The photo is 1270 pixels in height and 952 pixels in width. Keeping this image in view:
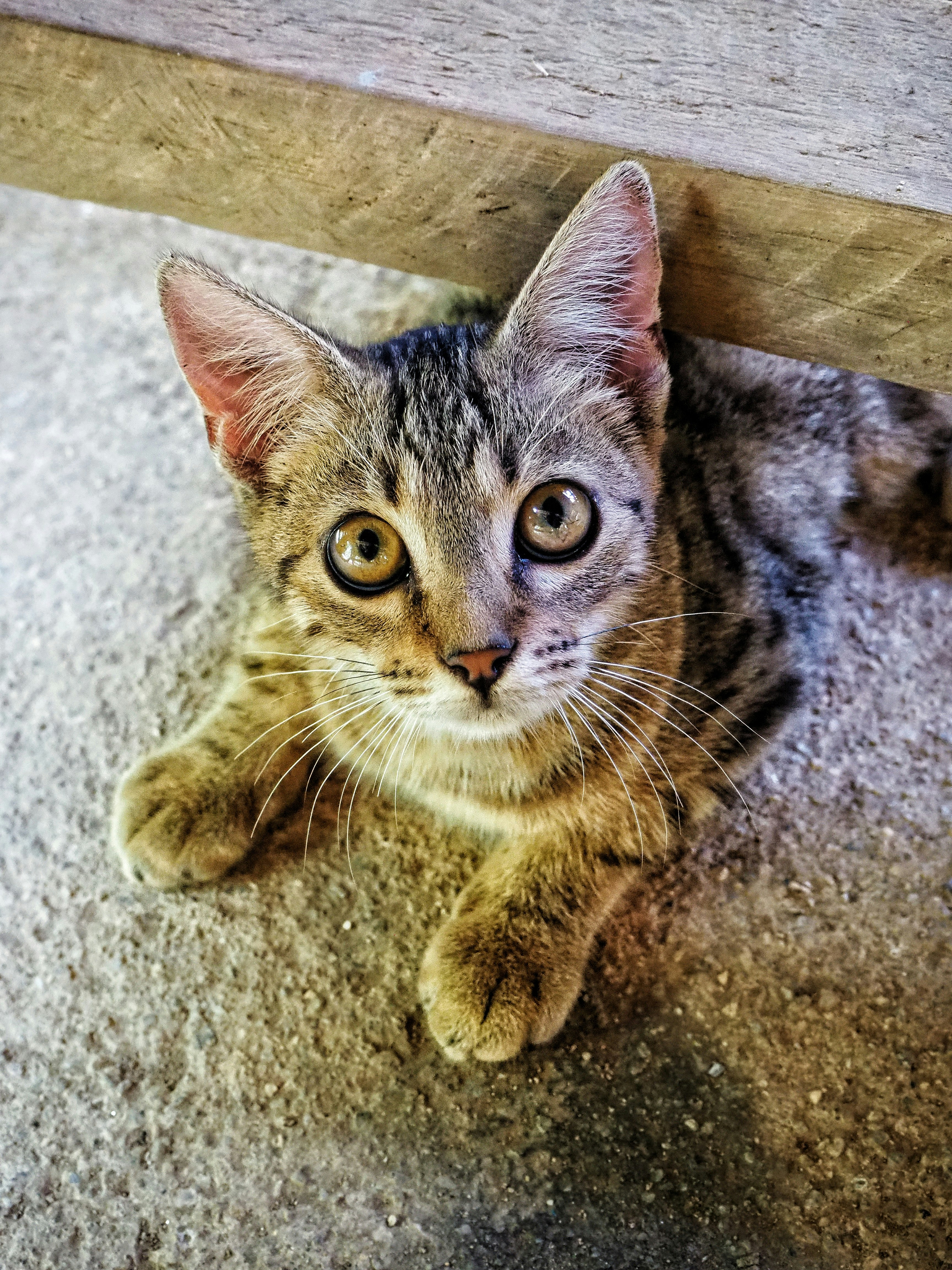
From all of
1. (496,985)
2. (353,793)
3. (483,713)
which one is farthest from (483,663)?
(353,793)

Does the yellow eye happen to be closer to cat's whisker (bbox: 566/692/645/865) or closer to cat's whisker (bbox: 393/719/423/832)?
cat's whisker (bbox: 393/719/423/832)

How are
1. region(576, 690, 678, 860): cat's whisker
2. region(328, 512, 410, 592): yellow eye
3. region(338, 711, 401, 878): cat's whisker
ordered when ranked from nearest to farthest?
region(328, 512, 410, 592): yellow eye
region(576, 690, 678, 860): cat's whisker
region(338, 711, 401, 878): cat's whisker

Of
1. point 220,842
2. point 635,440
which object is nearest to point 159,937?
point 220,842

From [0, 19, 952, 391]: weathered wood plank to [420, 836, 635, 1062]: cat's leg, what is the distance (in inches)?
33.1

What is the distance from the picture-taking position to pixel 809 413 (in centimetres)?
190

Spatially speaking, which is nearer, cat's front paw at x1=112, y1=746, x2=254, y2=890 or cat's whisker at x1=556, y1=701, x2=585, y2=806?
cat's whisker at x1=556, y1=701, x2=585, y2=806

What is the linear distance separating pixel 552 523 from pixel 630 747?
1.36 ft

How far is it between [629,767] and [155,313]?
179cm

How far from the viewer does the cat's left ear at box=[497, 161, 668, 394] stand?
4.03 feet

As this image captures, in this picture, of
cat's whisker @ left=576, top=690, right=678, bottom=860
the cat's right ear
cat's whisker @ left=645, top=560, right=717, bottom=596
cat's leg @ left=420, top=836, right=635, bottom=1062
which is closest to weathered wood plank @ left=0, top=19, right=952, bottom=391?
the cat's right ear

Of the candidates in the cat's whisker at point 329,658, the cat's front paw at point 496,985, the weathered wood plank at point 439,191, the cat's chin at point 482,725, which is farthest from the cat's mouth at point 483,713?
the weathered wood plank at point 439,191

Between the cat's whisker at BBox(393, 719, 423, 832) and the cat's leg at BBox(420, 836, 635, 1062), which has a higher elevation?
the cat's whisker at BBox(393, 719, 423, 832)

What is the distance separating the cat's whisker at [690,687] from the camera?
56.0 inches

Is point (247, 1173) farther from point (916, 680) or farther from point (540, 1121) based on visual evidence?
point (916, 680)
